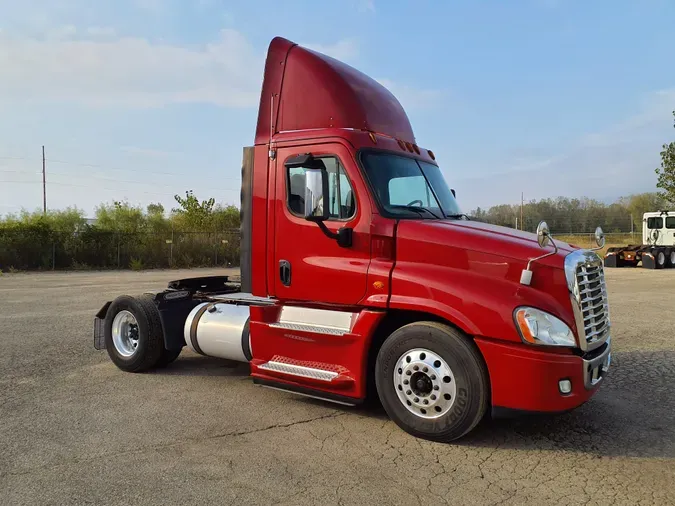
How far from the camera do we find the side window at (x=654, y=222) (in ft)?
100

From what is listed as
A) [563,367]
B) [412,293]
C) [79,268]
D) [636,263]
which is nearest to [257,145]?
[412,293]

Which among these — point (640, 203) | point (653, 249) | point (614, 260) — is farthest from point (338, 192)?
point (640, 203)

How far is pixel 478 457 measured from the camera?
3998mm

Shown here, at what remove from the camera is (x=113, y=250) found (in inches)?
1155

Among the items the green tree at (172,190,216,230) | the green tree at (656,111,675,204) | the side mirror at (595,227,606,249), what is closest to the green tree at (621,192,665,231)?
the green tree at (656,111,675,204)

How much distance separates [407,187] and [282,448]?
2652 mm

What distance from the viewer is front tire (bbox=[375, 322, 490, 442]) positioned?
4.07 meters

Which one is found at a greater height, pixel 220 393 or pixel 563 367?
pixel 563 367

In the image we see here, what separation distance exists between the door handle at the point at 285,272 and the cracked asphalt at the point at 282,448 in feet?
4.14

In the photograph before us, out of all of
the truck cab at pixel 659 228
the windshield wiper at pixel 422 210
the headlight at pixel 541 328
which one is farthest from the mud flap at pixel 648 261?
the headlight at pixel 541 328

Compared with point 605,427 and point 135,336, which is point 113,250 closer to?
point 135,336

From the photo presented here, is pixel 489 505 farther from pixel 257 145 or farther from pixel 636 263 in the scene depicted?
pixel 636 263

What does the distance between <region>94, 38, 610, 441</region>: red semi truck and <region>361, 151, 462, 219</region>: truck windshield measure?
2 centimetres

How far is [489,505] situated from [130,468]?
8.20 ft
